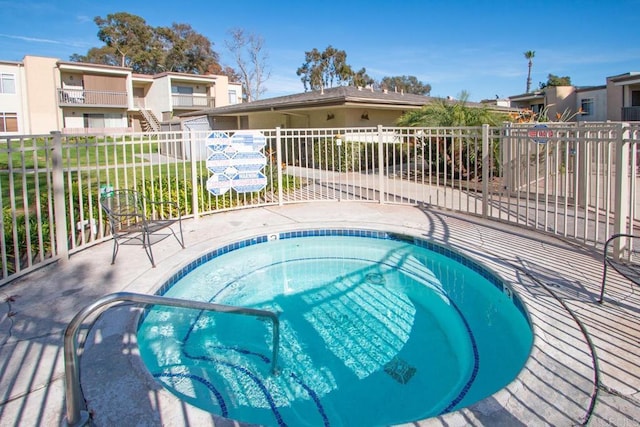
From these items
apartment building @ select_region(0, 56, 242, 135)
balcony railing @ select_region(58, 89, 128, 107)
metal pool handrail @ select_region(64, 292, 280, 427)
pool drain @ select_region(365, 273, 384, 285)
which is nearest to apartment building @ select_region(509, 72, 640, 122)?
pool drain @ select_region(365, 273, 384, 285)

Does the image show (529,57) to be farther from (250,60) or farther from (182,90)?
(182,90)

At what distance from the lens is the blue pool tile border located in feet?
15.4

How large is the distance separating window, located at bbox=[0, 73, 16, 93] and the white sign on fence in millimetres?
30314

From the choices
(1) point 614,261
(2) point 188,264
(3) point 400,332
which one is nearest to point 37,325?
(2) point 188,264

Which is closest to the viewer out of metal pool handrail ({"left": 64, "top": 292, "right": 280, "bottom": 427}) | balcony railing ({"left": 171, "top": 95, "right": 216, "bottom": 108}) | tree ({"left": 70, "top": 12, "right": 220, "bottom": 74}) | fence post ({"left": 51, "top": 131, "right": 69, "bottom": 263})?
metal pool handrail ({"left": 64, "top": 292, "right": 280, "bottom": 427})

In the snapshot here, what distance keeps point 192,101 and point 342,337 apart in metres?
37.6

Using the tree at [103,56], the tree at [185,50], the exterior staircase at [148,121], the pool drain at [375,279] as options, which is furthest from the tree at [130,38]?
the pool drain at [375,279]

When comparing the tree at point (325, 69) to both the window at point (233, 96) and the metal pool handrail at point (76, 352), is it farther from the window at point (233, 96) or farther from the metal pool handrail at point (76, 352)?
the metal pool handrail at point (76, 352)

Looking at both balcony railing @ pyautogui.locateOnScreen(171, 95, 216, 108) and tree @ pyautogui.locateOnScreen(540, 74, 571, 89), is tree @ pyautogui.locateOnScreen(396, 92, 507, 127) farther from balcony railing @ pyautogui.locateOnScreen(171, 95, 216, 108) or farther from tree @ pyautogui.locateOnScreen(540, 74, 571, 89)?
tree @ pyautogui.locateOnScreen(540, 74, 571, 89)

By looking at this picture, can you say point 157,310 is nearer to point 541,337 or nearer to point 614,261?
point 541,337

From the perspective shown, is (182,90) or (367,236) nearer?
(367,236)

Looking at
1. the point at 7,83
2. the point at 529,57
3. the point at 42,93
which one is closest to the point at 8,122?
the point at 7,83

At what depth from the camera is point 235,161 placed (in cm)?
852

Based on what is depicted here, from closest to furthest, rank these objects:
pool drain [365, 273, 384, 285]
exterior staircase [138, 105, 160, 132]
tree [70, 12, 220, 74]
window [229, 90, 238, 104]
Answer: pool drain [365, 273, 384, 285]
exterior staircase [138, 105, 160, 132]
window [229, 90, 238, 104]
tree [70, 12, 220, 74]
